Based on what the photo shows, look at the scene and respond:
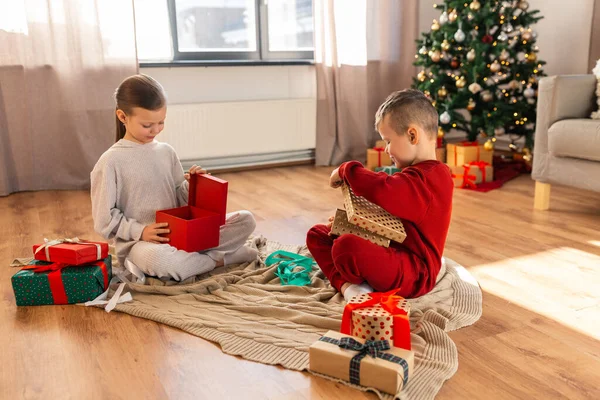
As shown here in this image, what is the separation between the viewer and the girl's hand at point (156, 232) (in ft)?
6.18

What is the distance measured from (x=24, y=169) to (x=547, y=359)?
3071 millimetres

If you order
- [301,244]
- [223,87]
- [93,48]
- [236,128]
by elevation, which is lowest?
[301,244]

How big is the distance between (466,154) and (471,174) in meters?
0.16

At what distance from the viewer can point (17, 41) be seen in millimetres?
3236

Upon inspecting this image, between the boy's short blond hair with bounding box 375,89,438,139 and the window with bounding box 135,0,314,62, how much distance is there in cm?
253

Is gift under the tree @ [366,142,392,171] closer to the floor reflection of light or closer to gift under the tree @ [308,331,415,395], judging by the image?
the floor reflection of light

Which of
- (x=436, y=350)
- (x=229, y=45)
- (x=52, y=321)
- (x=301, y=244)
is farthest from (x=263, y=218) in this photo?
(x=229, y=45)

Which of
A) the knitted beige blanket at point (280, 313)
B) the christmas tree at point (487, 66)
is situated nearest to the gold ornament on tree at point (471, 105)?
the christmas tree at point (487, 66)

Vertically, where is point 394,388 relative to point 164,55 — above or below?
below

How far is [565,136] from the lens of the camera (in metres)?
2.72

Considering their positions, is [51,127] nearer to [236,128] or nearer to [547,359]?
[236,128]

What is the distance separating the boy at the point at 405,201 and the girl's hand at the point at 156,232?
0.59 m

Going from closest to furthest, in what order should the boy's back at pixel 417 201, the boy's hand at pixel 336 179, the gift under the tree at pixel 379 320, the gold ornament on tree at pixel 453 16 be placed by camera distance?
1. the gift under the tree at pixel 379 320
2. the boy's back at pixel 417 201
3. the boy's hand at pixel 336 179
4. the gold ornament on tree at pixel 453 16

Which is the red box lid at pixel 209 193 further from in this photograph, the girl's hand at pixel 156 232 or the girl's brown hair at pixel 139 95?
the girl's brown hair at pixel 139 95
